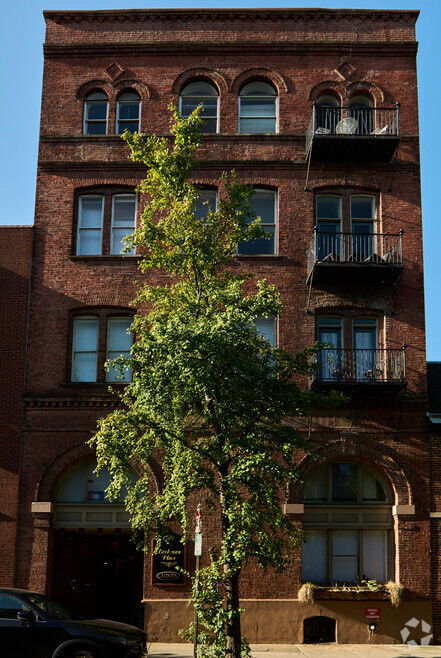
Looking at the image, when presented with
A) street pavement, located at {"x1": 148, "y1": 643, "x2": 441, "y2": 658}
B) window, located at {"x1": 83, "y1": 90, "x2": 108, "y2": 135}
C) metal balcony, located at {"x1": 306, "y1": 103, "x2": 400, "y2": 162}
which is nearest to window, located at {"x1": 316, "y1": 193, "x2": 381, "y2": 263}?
metal balcony, located at {"x1": 306, "y1": 103, "x2": 400, "y2": 162}

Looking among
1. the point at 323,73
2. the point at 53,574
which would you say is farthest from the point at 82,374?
the point at 323,73

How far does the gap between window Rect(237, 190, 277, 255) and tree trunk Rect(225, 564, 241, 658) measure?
992 centimetres

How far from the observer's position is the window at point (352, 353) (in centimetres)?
2073

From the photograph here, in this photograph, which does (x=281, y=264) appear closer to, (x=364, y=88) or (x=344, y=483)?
(x=364, y=88)

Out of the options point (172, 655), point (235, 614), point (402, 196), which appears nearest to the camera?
point (235, 614)

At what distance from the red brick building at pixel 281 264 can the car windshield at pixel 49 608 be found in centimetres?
621

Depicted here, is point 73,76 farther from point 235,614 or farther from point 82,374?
point 235,614

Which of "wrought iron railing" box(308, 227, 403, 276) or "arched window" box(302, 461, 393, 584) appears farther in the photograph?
"wrought iron railing" box(308, 227, 403, 276)

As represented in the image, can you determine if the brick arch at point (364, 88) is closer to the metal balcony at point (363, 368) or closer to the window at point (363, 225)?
the window at point (363, 225)

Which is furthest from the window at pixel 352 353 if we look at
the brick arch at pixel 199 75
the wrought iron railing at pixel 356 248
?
the brick arch at pixel 199 75

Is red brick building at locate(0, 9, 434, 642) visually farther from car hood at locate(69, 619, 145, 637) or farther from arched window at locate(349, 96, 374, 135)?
car hood at locate(69, 619, 145, 637)

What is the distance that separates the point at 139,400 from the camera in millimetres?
15141

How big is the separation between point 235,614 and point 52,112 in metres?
15.3

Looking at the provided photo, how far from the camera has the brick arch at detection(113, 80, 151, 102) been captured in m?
23.1
